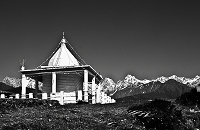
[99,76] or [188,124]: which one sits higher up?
[99,76]

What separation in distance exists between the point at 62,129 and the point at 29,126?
1.45 m

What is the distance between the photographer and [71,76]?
40469mm

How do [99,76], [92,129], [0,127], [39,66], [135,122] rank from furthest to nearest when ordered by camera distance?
1. [99,76]
2. [39,66]
3. [135,122]
4. [92,129]
5. [0,127]

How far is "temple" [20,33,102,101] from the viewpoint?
37.8 metres

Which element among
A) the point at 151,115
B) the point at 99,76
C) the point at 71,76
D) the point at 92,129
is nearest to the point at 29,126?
the point at 92,129

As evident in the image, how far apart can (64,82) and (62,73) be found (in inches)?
75.8

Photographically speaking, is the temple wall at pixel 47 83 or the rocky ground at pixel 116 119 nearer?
the rocky ground at pixel 116 119

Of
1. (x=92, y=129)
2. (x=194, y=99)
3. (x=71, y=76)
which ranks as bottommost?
(x=92, y=129)

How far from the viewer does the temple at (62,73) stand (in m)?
37.8

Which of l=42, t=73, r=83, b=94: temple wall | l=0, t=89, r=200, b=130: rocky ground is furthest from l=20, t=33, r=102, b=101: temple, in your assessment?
l=0, t=89, r=200, b=130: rocky ground

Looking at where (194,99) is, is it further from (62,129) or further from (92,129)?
(62,129)

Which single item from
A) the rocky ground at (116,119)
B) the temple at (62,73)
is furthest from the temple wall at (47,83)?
the rocky ground at (116,119)

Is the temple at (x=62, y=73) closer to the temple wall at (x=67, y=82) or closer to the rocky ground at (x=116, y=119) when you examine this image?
the temple wall at (x=67, y=82)

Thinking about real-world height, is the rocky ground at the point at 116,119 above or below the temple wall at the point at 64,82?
below
